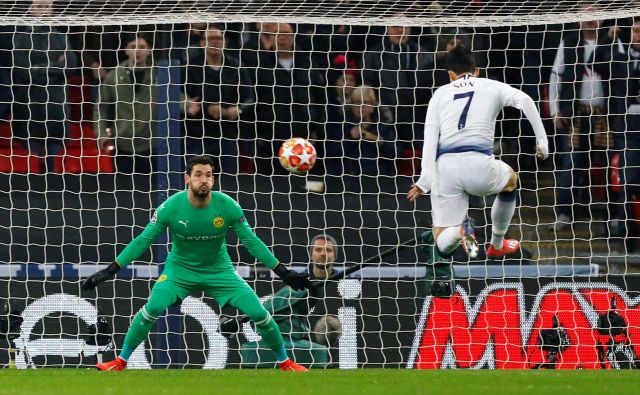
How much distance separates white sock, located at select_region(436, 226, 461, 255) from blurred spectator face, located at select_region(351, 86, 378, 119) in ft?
10.8

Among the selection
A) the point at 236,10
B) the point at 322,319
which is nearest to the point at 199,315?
the point at 322,319

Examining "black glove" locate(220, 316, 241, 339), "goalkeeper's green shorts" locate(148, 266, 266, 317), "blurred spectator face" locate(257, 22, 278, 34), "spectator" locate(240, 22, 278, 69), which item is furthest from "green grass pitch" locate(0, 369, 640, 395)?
"blurred spectator face" locate(257, 22, 278, 34)

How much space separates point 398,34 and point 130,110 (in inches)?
127

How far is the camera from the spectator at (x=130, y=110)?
14.6m

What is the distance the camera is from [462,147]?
12008 millimetres

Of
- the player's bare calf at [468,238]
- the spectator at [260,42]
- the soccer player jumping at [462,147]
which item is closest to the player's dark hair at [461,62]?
the soccer player jumping at [462,147]

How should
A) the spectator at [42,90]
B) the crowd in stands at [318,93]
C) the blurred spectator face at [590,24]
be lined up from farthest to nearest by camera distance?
the spectator at [42,90] < the crowd in stands at [318,93] < the blurred spectator face at [590,24]

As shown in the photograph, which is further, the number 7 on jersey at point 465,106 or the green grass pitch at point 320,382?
the number 7 on jersey at point 465,106

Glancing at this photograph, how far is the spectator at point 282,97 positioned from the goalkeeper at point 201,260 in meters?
3.18

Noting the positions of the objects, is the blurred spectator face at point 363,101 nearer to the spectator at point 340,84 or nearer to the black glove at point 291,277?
the spectator at point 340,84

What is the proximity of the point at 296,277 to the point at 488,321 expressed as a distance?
296cm

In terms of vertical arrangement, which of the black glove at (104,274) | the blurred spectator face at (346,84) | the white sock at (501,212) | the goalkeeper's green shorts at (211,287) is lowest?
the goalkeeper's green shorts at (211,287)

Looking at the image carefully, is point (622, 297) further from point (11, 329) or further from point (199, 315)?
point (11, 329)

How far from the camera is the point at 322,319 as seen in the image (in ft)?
46.2
